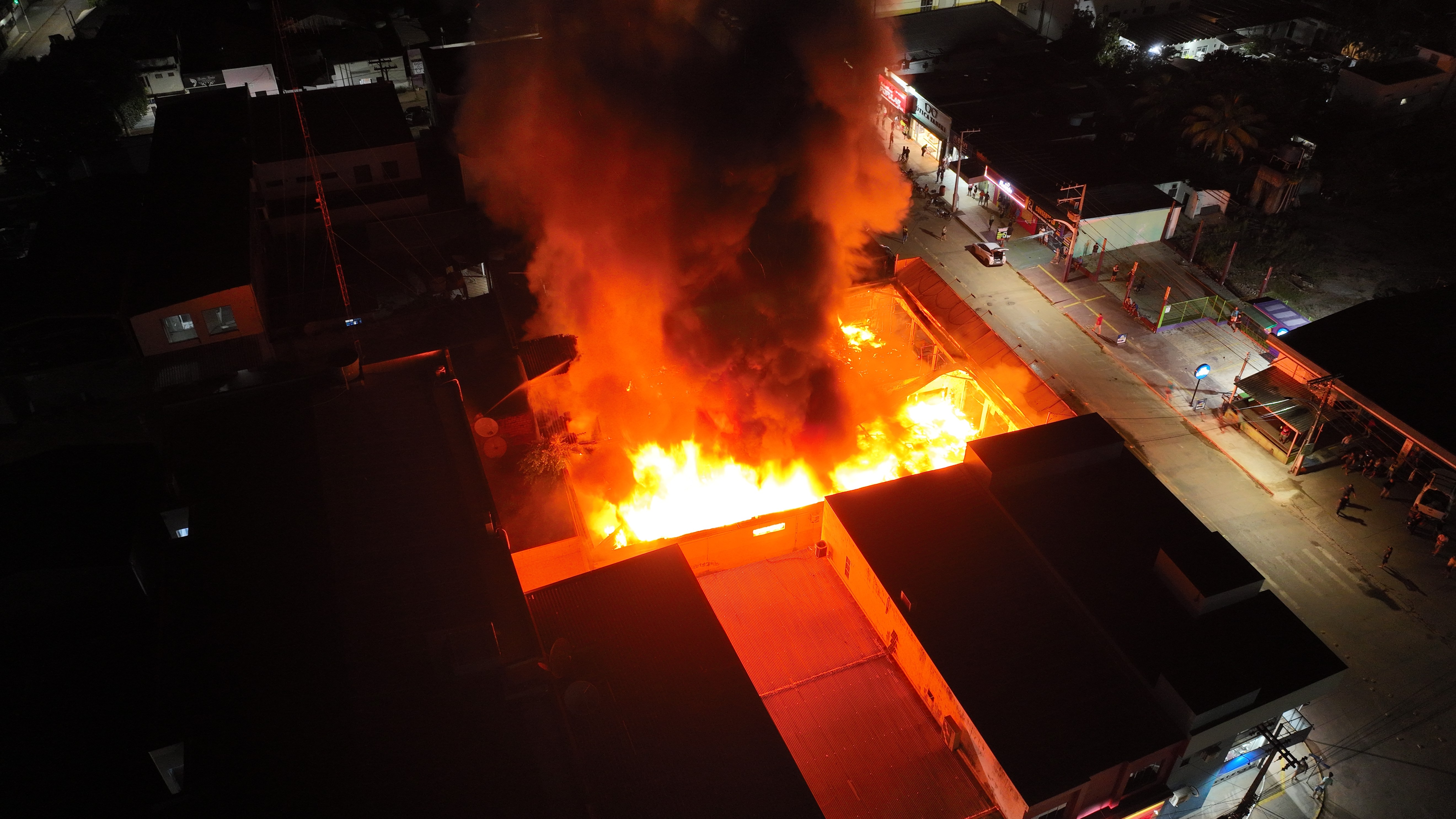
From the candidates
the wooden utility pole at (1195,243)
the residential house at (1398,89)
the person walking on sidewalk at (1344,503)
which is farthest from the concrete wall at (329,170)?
the residential house at (1398,89)

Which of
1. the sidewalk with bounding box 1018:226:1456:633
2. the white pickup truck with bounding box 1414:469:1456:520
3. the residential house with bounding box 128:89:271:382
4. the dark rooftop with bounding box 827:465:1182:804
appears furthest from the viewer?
the residential house with bounding box 128:89:271:382

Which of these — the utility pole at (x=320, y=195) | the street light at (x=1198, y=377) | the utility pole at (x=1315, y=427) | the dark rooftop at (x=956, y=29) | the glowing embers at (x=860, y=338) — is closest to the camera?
the utility pole at (x=1315, y=427)

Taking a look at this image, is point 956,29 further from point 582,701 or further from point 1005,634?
point 582,701

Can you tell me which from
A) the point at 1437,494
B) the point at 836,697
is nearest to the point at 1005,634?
the point at 836,697

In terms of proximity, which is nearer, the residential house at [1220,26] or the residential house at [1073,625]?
the residential house at [1073,625]

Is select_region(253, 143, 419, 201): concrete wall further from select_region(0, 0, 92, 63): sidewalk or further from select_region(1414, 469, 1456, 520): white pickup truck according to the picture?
select_region(1414, 469, 1456, 520): white pickup truck

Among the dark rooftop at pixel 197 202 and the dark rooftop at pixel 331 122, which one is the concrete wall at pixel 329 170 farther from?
the dark rooftop at pixel 197 202

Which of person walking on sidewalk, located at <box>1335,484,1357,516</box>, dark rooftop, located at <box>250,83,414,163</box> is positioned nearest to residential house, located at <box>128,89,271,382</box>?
dark rooftop, located at <box>250,83,414,163</box>
